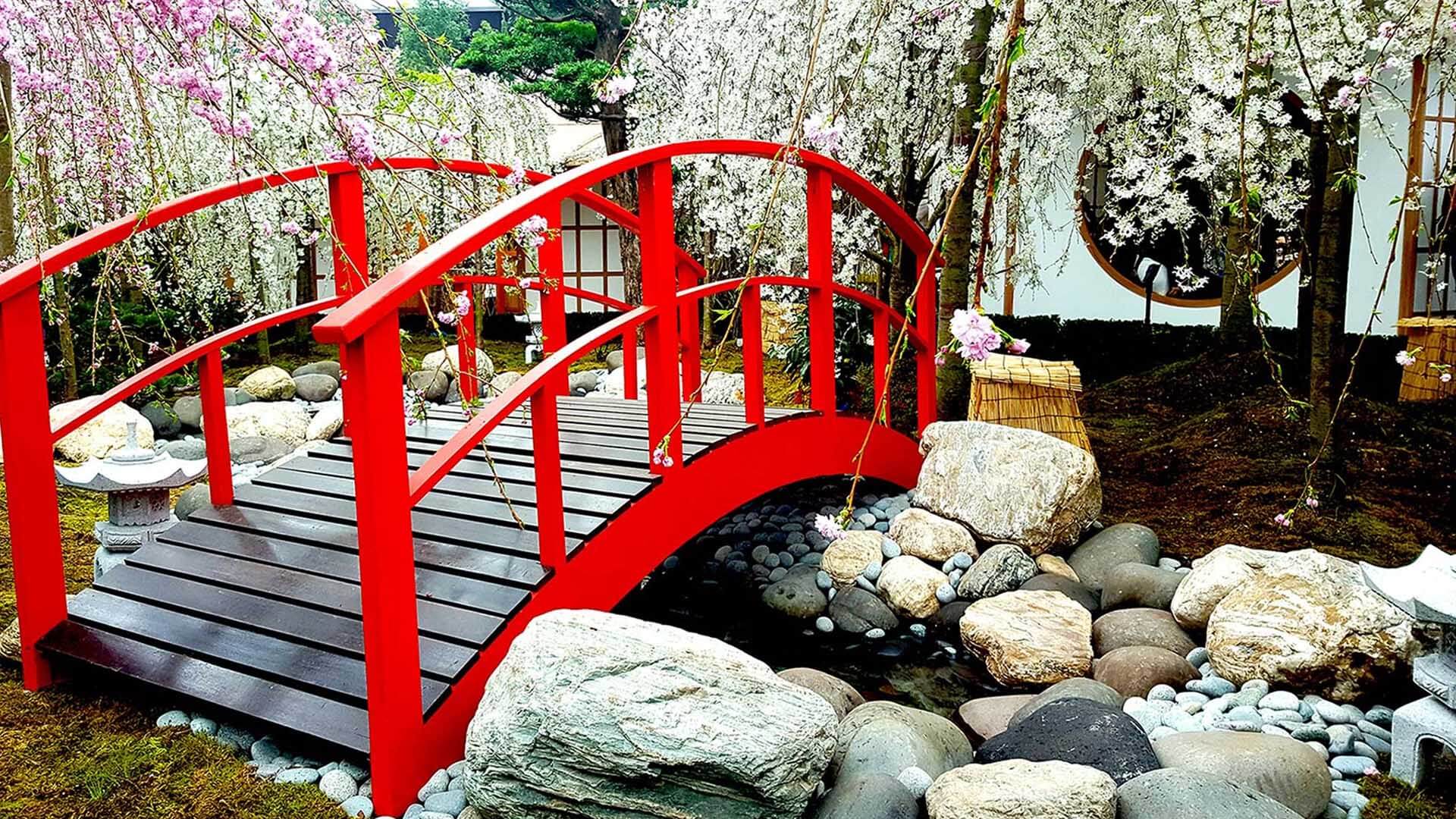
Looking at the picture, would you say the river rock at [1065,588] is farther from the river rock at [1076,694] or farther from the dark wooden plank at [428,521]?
the dark wooden plank at [428,521]

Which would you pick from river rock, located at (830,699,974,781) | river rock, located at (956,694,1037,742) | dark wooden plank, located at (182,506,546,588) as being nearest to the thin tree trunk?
river rock, located at (956,694,1037,742)

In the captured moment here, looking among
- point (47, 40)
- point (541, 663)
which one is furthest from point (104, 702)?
point (47, 40)

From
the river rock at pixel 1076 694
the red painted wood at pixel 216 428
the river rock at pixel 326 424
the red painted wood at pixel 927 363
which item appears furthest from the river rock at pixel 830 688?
the river rock at pixel 326 424

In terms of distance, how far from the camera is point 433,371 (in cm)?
868

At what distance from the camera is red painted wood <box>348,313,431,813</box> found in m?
2.52

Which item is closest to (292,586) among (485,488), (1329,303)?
(485,488)

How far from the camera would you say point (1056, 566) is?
16.0ft

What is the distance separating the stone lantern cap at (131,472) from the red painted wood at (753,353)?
1.97 m

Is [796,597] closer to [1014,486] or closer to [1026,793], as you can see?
[1014,486]

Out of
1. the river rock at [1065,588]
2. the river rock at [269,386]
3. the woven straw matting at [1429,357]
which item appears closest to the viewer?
the river rock at [1065,588]

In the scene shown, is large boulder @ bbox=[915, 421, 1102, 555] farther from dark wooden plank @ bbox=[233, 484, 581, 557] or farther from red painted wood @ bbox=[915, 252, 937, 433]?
dark wooden plank @ bbox=[233, 484, 581, 557]

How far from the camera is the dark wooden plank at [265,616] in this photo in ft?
9.63

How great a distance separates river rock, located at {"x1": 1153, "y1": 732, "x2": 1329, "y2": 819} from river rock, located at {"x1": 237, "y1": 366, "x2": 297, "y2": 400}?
24.9 feet

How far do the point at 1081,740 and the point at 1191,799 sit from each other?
1.39 feet
